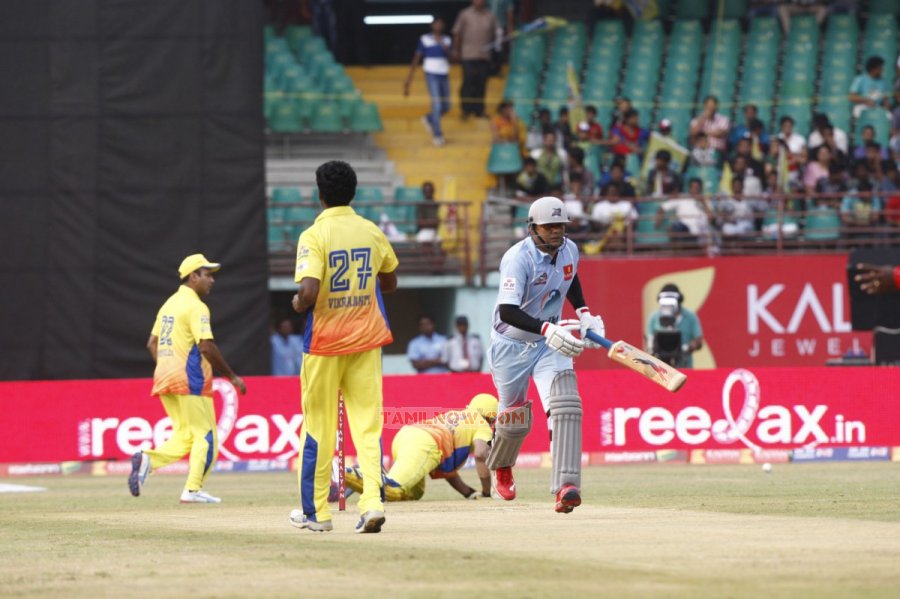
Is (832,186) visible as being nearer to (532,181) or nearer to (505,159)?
(532,181)

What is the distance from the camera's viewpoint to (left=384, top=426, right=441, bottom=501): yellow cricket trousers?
1548 cm

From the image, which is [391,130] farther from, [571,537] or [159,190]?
[571,537]

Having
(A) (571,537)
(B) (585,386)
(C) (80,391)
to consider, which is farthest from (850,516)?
(C) (80,391)

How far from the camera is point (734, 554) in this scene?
9.72 metres

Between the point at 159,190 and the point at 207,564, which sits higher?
the point at 159,190

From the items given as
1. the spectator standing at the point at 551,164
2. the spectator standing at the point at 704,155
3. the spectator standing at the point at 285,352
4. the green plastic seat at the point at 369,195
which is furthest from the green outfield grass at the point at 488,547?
the spectator standing at the point at 704,155

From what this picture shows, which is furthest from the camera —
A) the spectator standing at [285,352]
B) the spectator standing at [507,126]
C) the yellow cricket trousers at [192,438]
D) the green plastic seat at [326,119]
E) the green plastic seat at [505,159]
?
the green plastic seat at [326,119]

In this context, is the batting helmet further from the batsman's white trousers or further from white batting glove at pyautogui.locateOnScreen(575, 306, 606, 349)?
the batsman's white trousers

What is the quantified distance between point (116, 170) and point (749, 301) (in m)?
10.2

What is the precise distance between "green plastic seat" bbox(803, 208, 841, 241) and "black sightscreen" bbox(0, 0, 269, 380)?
8992 mm

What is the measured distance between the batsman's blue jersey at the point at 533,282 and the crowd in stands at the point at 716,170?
1476 cm

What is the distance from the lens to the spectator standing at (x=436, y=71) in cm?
3312

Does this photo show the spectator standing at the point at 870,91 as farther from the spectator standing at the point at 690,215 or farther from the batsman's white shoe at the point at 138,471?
the batsman's white shoe at the point at 138,471

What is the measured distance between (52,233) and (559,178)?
30.2 ft
